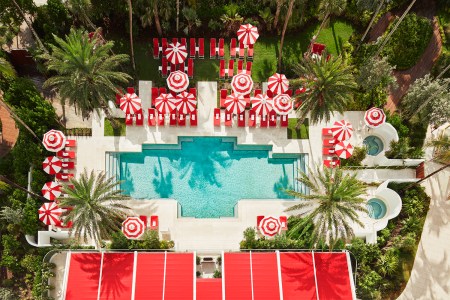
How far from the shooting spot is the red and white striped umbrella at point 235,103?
33469 millimetres

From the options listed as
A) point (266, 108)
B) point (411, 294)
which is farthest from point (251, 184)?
point (411, 294)

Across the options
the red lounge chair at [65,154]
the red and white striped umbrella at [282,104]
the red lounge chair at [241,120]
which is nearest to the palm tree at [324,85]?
the red and white striped umbrella at [282,104]

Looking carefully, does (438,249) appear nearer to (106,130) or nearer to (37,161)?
(106,130)

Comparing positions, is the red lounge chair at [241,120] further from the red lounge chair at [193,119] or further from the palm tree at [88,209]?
the palm tree at [88,209]

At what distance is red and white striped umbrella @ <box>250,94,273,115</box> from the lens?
33.6 meters

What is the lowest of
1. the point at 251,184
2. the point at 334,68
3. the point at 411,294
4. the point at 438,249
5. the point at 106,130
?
the point at 411,294

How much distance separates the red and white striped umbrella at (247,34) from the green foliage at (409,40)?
10480mm

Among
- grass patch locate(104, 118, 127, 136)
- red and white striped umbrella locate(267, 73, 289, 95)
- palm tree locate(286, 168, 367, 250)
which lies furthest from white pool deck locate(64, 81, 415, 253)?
palm tree locate(286, 168, 367, 250)

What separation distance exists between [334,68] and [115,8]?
689 inches

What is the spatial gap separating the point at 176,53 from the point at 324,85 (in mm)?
11780

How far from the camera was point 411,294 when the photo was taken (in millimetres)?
32875

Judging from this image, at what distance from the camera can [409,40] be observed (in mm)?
35562

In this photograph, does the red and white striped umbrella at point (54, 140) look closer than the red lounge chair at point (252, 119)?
Yes

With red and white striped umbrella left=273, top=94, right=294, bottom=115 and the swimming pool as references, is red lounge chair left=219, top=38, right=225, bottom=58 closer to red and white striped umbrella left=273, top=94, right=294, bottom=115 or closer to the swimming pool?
red and white striped umbrella left=273, top=94, right=294, bottom=115
